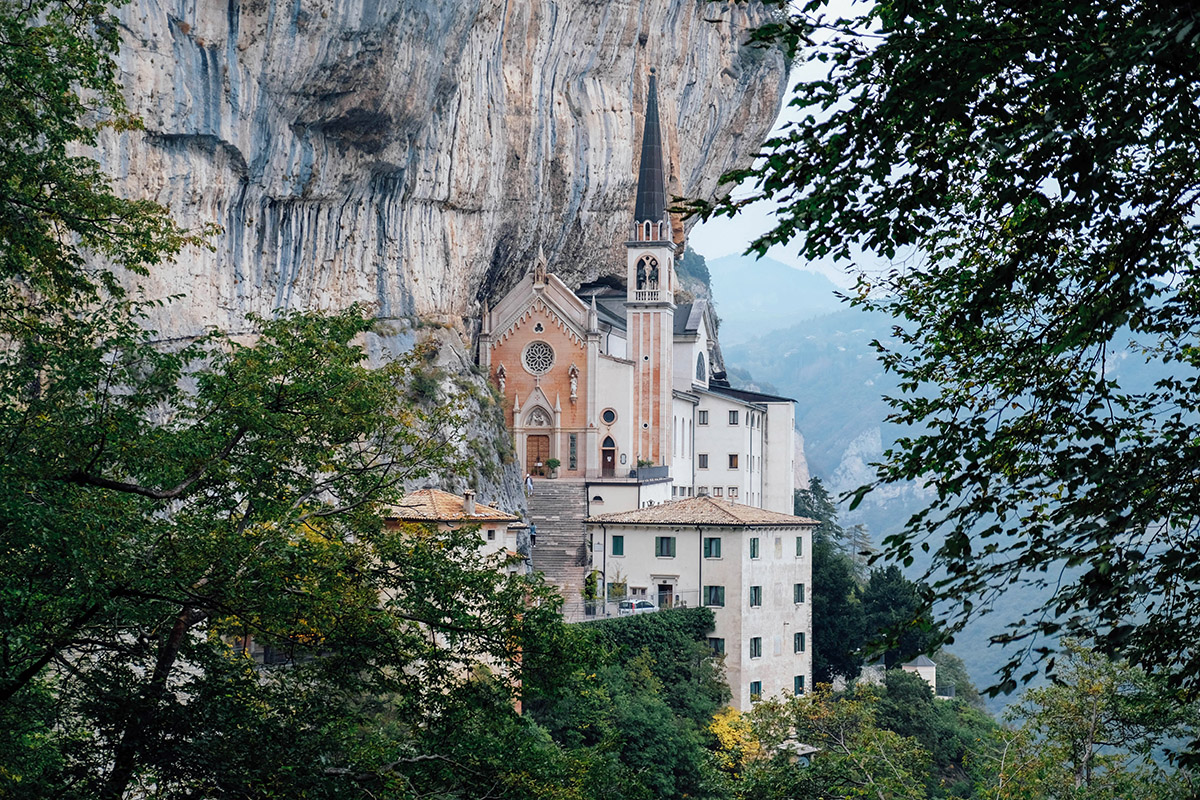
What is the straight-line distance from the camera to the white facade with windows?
4731 cm

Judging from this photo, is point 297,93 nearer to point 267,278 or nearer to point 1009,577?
point 267,278

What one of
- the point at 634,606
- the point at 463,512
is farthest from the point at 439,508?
the point at 634,606

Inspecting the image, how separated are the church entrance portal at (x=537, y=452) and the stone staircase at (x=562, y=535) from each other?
1.49 m

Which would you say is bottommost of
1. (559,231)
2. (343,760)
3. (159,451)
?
(343,760)

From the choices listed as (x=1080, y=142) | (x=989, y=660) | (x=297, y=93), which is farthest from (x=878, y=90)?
(x=989, y=660)

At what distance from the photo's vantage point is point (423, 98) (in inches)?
1741

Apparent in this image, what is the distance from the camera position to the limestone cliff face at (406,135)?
1425 inches

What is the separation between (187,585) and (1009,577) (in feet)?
28.9

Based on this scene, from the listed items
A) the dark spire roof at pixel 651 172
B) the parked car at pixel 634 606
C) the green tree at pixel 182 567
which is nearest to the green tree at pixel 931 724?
the parked car at pixel 634 606

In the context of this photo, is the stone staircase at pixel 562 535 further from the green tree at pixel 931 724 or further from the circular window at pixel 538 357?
the green tree at pixel 931 724

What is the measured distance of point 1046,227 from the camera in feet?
29.2

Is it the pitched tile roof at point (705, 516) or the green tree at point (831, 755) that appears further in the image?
the pitched tile roof at point (705, 516)

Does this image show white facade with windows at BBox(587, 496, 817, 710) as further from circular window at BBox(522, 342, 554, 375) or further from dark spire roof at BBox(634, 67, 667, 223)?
dark spire roof at BBox(634, 67, 667, 223)

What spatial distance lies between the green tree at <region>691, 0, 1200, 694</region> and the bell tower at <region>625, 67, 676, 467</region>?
5374 cm
